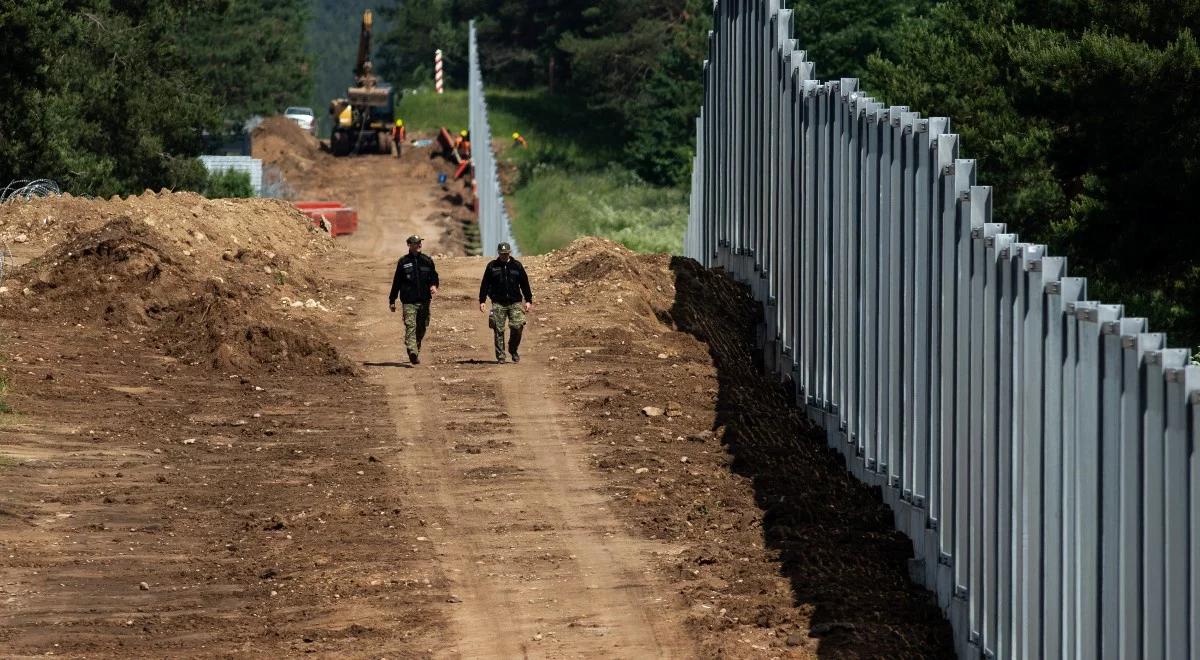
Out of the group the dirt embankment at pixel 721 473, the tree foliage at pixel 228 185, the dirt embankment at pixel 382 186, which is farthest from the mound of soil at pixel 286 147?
the dirt embankment at pixel 721 473

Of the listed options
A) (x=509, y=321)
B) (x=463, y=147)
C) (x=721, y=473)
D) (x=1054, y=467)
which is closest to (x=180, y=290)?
(x=509, y=321)

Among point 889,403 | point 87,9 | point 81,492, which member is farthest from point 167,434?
point 87,9

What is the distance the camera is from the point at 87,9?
5281cm

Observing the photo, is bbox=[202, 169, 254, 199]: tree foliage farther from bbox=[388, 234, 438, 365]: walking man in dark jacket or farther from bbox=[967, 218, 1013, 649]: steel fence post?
bbox=[967, 218, 1013, 649]: steel fence post

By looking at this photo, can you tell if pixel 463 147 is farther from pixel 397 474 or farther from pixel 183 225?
pixel 397 474

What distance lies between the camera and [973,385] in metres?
14.8

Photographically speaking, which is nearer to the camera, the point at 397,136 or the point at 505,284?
the point at 505,284

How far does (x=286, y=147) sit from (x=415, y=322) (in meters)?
52.2

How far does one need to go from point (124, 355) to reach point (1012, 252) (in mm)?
13694

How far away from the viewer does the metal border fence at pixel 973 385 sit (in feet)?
36.9

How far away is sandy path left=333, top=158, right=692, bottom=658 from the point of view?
14961mm

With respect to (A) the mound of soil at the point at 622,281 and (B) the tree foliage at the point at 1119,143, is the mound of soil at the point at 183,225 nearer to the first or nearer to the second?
(A) the mound of soil at the point at 622,281

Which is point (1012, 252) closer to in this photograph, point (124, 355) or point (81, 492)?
point (81, 492)

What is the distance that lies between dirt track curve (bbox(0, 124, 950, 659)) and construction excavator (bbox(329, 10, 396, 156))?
41.4 m
